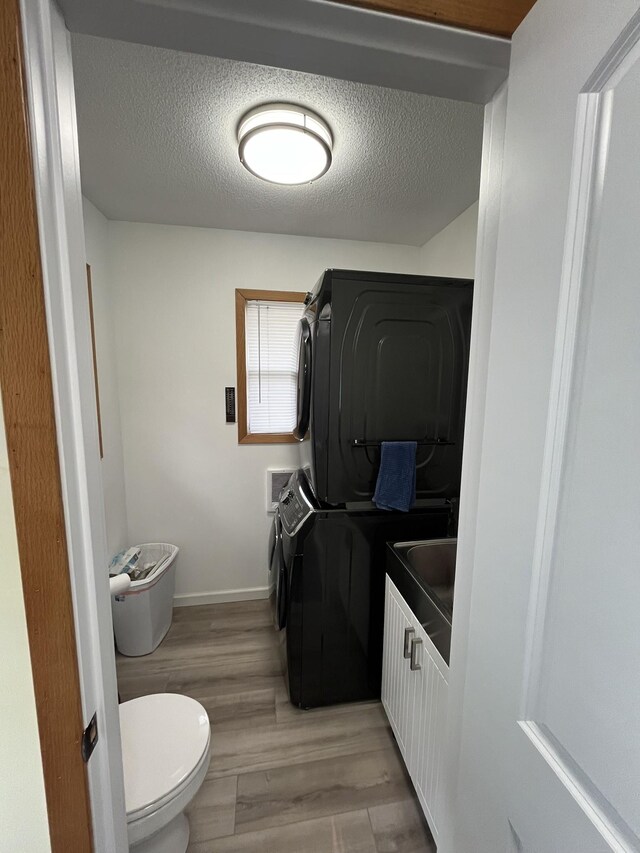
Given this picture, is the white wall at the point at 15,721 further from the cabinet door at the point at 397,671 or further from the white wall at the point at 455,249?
the white wall at the point at 455,249

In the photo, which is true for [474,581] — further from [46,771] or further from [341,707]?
[341,707]

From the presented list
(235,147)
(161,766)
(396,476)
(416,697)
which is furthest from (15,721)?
(235,147)

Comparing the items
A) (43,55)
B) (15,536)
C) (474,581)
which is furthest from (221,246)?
(474,581)

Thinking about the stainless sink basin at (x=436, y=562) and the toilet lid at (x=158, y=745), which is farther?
the stainless sink basin at (x=436, y=562)

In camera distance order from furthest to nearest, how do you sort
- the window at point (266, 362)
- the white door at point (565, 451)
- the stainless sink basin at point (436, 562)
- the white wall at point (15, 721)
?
the window at point (266, 362), the stainless sink basin at point (436, 562), the white wall at point (15, 721), the white door at point (565, 451)

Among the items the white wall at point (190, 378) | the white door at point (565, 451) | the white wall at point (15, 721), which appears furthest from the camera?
the white wall at point (190, 378)

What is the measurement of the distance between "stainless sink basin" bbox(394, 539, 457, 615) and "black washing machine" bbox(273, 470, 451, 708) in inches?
5.7

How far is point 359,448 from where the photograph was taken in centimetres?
164

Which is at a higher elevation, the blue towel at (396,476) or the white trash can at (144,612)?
the blue towel at (396,476)

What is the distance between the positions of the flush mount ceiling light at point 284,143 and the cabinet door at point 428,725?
1840mm

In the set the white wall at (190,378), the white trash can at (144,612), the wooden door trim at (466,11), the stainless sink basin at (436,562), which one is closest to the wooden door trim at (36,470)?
the wooden door trim at (466,11)

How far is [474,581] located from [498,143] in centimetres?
81

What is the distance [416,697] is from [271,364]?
2017 millimetres

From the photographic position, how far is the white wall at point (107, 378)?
2.02 m
